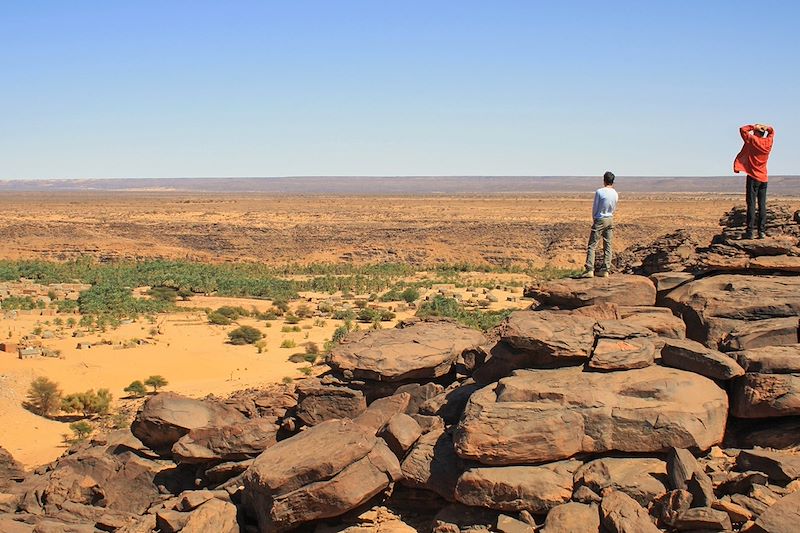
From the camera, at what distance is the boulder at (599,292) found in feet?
45.6

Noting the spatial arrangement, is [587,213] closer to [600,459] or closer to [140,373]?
[140,373]

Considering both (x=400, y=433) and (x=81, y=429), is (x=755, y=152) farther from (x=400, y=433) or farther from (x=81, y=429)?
(x=81, y=429)

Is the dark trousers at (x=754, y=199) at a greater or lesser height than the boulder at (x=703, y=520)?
greater

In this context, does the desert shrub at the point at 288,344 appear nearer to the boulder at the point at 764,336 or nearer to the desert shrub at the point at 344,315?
the desert shrub at the point at 344,315

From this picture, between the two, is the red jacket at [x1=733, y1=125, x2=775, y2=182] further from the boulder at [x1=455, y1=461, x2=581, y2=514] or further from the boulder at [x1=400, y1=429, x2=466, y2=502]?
the boulder at [x1=400, y1=429, x2=466, y2=502]

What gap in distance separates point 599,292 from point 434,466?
445cm

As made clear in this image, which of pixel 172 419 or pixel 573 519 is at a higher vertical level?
pixel 573 519

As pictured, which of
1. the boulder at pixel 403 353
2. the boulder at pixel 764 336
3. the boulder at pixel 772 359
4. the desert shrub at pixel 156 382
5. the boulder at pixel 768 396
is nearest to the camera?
the boulder at pixel 768 396

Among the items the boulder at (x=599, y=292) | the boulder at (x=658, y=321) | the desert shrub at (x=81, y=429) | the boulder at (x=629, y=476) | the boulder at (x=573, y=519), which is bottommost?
the desert shrub at (x=81, y=429)

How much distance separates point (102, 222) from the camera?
271ft

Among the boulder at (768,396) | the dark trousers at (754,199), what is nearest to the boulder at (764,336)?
the boulder at (768,396)

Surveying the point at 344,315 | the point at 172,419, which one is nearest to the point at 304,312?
the point at 344,315

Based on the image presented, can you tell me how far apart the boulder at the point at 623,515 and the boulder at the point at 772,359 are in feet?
9.96

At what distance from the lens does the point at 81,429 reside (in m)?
19.8
